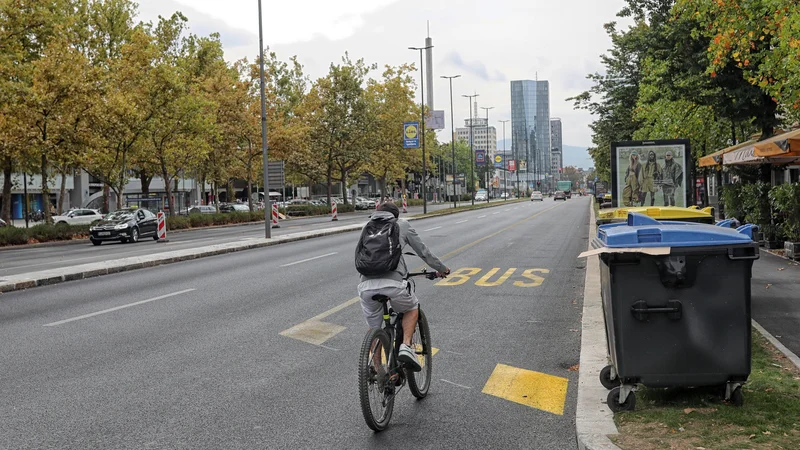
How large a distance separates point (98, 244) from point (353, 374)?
Result: 84.2 ft

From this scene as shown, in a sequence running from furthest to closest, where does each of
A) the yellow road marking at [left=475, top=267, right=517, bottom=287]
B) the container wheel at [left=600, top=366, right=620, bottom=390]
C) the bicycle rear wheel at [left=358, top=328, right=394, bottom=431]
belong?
the yellow road marking at [left=475, top=267, right=517, bottom=287], the container wheel at [left=600, top=366, right=620, bottom=390], the bicycle rear wheel at [left=358, top=328, right=394, bottom=431]

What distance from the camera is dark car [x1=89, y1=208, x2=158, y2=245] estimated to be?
95.7ft

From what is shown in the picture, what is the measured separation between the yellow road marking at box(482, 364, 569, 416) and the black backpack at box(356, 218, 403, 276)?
1586 mm

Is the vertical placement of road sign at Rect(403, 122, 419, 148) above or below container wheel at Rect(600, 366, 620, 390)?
above

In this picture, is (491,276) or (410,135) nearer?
(491,276)

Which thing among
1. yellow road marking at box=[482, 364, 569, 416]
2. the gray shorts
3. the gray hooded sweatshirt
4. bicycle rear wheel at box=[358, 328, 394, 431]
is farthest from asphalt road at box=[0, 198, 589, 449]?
the gray hooded sweatshirt

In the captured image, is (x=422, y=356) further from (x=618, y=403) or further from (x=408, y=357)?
(x=618, y=403)

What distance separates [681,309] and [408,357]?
1953 mm

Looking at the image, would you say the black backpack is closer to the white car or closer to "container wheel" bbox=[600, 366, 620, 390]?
"container wheel" bbox=[600, 366, 620, 390]

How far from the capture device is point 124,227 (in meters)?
29.4

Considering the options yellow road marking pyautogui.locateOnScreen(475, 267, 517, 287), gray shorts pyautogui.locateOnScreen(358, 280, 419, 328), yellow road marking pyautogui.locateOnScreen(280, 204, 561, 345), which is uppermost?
gray shorts pyautogui.locateOnScreen(358, 280, 419, 328)

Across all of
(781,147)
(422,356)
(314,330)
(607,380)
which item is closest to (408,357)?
(422,356)

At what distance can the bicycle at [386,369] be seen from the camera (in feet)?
16.0

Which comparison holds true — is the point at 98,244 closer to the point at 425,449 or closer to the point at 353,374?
the point at 353,374
